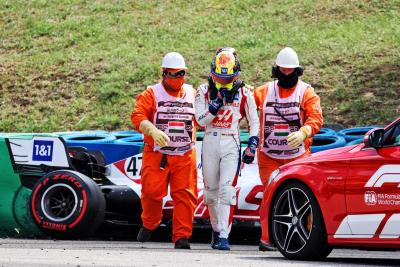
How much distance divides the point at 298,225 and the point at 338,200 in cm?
56

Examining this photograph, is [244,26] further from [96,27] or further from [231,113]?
[231,113]

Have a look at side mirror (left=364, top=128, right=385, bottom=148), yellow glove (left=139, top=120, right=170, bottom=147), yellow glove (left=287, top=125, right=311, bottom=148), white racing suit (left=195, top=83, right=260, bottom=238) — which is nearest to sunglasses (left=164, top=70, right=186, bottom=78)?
white racing suit (left=195, top=83, right=260, bottom=238)

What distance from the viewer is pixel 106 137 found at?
52.4 feet

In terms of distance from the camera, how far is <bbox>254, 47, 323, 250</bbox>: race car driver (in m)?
13.3

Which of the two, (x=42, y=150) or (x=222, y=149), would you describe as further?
(x=42, y=150)

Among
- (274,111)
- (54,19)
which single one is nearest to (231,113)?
(274,111)

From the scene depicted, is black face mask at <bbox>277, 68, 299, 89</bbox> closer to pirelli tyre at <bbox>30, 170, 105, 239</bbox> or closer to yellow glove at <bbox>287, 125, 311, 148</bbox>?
yellow glove at <bbox>287, 125, 311, 148</bbox>

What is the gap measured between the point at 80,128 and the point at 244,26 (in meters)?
5.70

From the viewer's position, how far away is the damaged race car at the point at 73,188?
45.5 feet

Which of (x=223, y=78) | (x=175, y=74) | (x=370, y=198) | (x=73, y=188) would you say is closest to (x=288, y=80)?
(x=223, y=78)

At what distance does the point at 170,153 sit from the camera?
1336 cm

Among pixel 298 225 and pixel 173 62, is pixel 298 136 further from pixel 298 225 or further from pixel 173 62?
pixel 298 225

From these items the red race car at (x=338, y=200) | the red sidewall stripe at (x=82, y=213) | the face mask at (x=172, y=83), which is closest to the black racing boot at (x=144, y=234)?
the red sidewall stripe at (x=82, y=213)

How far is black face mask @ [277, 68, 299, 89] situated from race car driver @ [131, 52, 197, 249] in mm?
962
